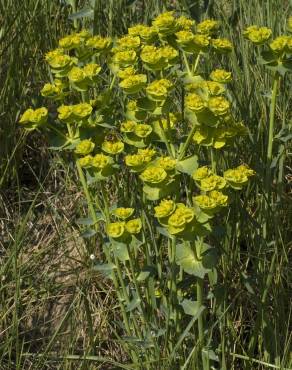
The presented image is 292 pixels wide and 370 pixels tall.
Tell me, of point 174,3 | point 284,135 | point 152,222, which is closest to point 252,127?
point 284,135

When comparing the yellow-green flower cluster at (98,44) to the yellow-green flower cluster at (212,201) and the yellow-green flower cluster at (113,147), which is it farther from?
the yellow-green flower cluster at (212,201)

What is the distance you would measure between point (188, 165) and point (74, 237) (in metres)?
0.74

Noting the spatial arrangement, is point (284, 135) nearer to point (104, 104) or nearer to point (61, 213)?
point (104, 104)

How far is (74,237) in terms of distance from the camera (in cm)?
205

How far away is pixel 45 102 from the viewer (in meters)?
2.36

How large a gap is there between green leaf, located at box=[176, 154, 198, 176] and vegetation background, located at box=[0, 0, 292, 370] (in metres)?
0.27

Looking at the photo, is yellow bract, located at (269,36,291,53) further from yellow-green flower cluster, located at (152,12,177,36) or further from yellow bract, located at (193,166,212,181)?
yellow bract, located at (193,166,212,181)

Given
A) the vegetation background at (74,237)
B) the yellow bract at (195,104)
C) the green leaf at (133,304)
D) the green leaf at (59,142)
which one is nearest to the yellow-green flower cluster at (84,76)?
the green leaf at (59,142)

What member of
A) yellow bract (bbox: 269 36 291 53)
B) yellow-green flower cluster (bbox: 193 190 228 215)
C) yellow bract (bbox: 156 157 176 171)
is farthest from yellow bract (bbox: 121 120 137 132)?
yellow bract (bbox: 269 36 291 53)

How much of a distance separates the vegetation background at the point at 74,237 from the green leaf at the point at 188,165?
27cm

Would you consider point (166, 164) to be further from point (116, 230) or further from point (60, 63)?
point (60, 63)

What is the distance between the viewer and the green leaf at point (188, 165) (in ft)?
4.54

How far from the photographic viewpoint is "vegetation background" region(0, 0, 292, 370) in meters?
1.64

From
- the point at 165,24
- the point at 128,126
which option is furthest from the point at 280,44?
the point at 128,126
